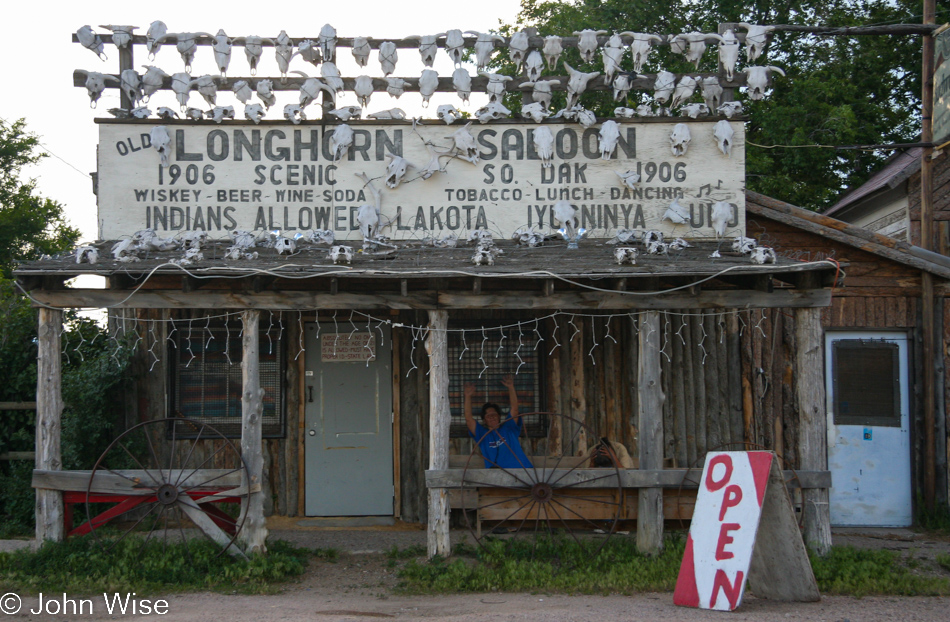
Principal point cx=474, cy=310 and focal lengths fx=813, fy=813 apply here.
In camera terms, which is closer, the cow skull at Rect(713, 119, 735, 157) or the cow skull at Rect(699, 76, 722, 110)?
the cow skull at Rect(713, 119, 735, 157)

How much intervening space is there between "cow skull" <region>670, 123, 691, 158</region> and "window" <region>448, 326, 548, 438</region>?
8.89 feet

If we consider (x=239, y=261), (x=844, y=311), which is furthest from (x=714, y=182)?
(x=239, y=261)

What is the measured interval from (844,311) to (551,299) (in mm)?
4360

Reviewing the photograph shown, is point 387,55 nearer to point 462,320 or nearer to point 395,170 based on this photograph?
point 395,170

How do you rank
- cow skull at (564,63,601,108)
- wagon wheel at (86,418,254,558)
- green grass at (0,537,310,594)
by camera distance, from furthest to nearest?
cow skull at (564,63,601,108), wagon wheel at (86,418,254,558), green grass at (0,537,310,594)

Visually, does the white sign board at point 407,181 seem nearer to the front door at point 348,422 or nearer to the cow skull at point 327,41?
the cow skull at point 327,41

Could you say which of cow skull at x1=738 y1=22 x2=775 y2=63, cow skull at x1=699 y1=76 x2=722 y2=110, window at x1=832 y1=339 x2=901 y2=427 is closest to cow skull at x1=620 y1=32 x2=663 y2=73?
cow skull at x1=699 y1=76 x2=722 y2=110

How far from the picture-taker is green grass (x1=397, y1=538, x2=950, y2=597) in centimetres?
699

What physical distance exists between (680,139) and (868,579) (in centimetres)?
486

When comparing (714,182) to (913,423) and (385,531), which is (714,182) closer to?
(913,423)

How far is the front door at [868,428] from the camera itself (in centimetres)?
990

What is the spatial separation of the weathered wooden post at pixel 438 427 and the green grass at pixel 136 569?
1.31 m

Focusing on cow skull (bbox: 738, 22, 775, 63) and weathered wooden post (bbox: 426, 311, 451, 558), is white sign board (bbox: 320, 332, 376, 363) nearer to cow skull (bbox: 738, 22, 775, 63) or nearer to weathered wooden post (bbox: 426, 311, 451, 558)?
weathered wooden post (bbox: 426, 311, 451, 558)

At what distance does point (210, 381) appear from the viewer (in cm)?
945
